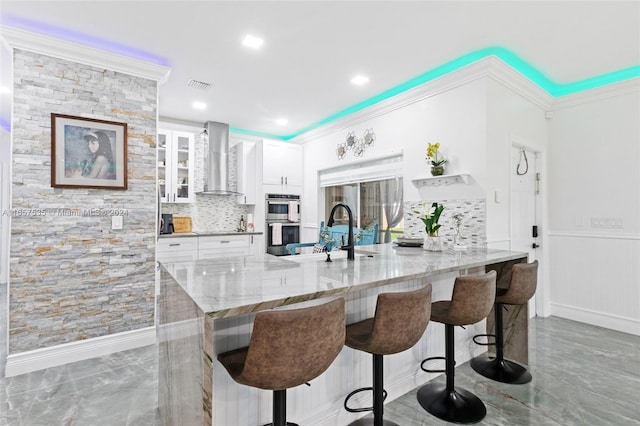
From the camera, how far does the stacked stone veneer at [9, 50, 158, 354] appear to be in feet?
8.34

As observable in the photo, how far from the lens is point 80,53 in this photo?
2.73 metres

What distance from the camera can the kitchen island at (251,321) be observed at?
1.12m

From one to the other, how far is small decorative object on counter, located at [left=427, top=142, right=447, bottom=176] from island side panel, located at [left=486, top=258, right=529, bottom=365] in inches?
45.7

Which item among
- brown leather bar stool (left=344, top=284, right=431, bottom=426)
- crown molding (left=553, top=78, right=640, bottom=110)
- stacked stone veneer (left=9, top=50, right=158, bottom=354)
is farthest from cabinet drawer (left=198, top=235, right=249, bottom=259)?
crown molding (left=553, top=78, right=640, bottom=110)

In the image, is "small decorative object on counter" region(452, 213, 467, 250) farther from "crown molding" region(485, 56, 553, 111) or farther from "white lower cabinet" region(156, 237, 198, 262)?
"white lower cabinet" region(156, 237, 198, 262)

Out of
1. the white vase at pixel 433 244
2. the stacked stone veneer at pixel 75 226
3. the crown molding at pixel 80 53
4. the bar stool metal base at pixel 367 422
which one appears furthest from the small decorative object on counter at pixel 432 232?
the crown molding at pixel 80 53

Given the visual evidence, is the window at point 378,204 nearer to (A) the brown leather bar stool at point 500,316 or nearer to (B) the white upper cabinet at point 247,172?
(B) the white upper cabinet at point 247,172

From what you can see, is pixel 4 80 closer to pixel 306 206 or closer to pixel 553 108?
pixel 306 206

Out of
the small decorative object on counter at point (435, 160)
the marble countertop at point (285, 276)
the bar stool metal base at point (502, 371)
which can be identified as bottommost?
the bar stool metal base at point (502, 371)

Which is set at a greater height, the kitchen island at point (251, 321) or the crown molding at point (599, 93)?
the crown molding at point (599, 93)

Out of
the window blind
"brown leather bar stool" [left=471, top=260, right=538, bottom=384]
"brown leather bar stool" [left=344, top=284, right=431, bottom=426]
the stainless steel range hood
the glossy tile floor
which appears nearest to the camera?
"brown leather bar stool" [left=344, top=284, right=431, bottom=426]

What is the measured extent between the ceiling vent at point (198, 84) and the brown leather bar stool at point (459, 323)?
11.4 feet

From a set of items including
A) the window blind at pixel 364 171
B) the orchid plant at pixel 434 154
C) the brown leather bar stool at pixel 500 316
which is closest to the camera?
the brown leather bar stool at pixel 500 316

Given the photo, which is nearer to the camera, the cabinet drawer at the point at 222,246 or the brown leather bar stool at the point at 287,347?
the brown leather bar stool at the point at 287,347
